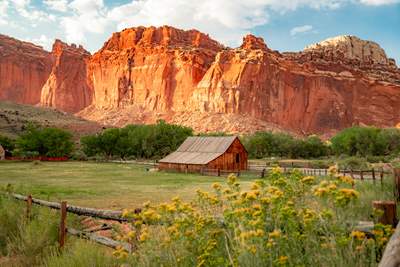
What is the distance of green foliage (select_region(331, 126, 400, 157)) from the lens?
61.4m

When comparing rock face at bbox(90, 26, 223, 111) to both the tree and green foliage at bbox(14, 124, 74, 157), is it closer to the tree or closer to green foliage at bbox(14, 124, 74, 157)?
the tree

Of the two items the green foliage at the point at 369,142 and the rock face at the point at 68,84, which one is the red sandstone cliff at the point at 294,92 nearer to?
the green foliage at the point at 369,142

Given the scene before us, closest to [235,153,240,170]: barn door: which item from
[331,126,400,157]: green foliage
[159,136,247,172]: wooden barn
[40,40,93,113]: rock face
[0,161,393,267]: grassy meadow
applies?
[159,136,247,172]: wooden barn

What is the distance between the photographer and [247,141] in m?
68.3

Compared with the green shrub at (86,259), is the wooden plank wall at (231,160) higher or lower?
higher

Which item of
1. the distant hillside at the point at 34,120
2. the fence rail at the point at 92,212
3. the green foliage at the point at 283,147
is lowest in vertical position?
the fence rail at the point at 92,212

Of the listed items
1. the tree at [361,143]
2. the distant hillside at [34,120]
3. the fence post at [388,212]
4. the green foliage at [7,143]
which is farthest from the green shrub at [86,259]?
the distant hillside at [34,120]

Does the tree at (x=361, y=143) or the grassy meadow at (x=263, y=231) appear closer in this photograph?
the grassy meadow at (x=263, y=231)

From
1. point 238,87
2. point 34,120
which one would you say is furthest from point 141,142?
point 238,87

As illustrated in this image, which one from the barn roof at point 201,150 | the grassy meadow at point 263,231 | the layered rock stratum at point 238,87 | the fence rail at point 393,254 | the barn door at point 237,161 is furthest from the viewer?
the layered rock stratum at point 238,87

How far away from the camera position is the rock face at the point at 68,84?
141m

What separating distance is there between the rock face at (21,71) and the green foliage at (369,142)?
4870 inches

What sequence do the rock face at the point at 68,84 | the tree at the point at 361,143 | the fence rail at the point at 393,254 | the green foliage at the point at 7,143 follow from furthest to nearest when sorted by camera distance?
the rock face at the point at 68,84
the tree at the point at 361,143
the green foliage at the point at 7,143
the fence rail at the point at 393,254

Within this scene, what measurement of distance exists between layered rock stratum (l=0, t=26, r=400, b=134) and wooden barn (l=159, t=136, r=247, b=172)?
5312 centimetres
